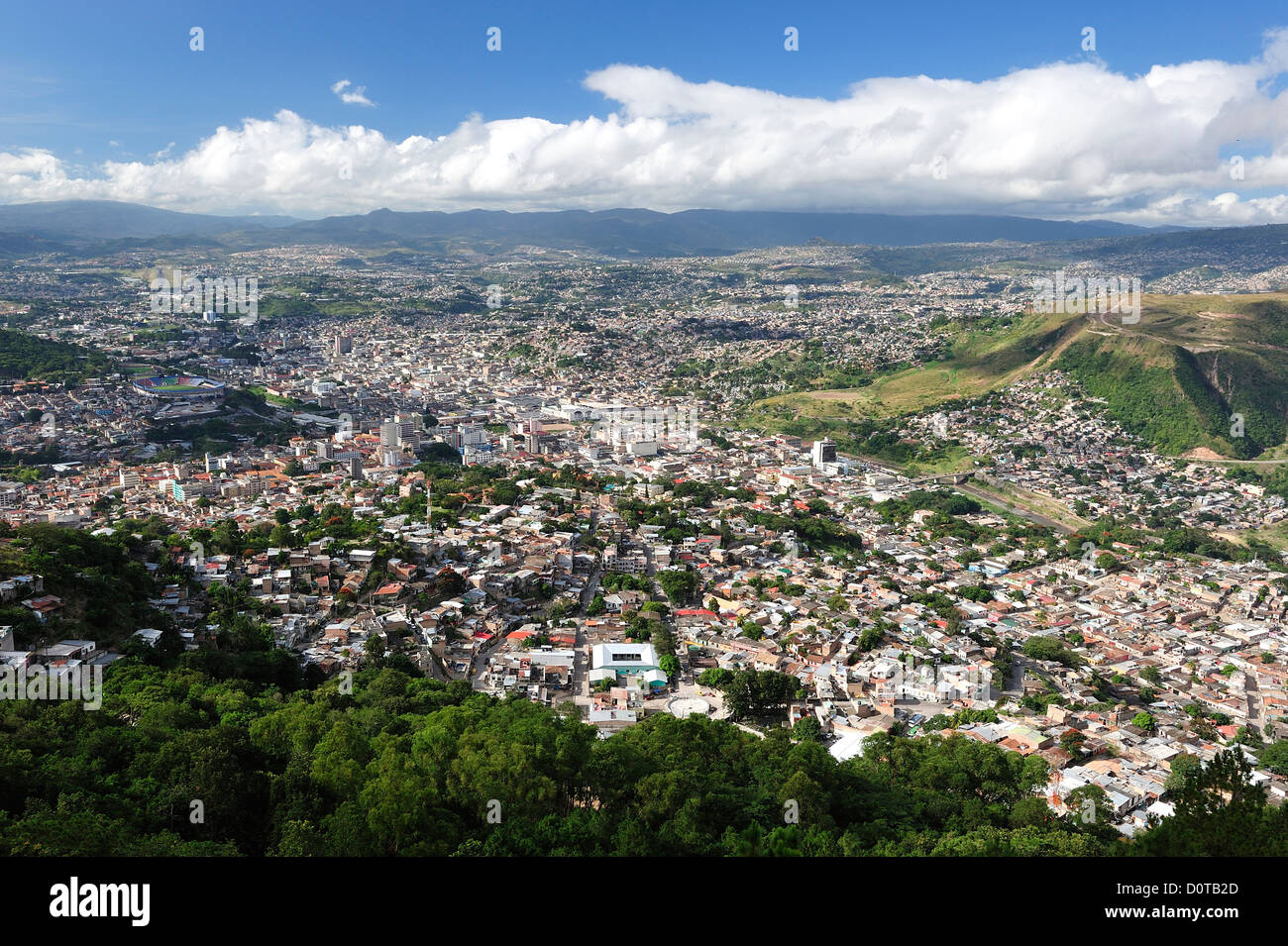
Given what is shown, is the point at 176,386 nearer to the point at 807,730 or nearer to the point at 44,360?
the point at 44,360

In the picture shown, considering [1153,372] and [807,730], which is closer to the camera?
[807,730]

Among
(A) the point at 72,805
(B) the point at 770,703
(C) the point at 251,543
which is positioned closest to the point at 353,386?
(C) the point at 251,543

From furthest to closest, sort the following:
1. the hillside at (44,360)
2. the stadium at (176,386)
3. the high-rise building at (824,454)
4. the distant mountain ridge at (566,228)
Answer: the distant mountain ridge at (566,228) < the stadium at (176,386) < the hillside at (44,360) < the high-rise building at (824,454)

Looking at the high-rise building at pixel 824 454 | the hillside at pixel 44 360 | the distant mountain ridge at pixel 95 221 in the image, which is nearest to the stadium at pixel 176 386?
the hillside at pixel 44 360

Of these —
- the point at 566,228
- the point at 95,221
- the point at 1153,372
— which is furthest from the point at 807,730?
the point at 566,228

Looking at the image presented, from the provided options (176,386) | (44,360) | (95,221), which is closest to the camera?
(176,386)

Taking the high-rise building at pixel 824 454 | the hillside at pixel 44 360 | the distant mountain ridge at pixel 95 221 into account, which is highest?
the distant mountain ridge at pixel 95 221

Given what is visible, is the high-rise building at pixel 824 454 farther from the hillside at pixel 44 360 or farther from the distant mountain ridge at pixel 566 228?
the distant mountain ridge at pixel 566 228
